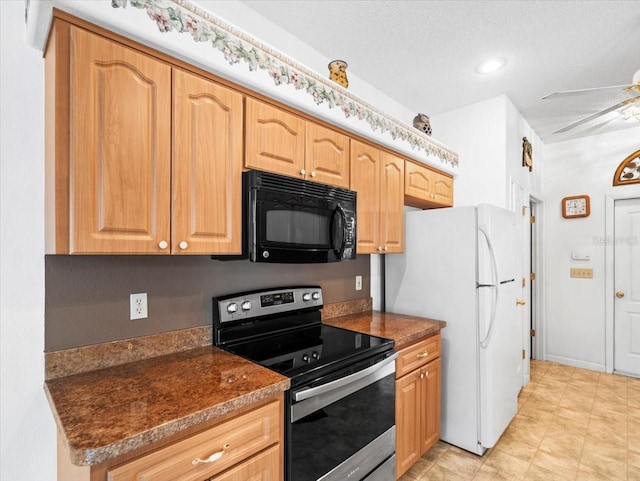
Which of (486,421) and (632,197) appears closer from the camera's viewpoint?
(486,421)

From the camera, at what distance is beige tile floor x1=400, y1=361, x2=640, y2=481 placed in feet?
6.90

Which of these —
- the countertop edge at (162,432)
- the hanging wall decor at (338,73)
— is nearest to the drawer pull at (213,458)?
the countertop edge at (162,432)

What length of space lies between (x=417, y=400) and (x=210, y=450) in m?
1.43

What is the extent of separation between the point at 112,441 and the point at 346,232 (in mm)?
1426

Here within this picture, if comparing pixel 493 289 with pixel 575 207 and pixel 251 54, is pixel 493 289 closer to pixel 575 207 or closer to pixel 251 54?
pixel 251 54

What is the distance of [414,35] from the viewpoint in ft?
7.12

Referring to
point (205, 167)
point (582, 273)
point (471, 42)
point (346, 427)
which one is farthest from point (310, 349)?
point (582, 273)

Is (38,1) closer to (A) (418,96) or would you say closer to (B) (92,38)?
(B) (92,38)

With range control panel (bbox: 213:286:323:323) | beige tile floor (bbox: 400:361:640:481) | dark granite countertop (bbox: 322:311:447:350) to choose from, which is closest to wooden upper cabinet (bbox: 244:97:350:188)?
range control panel (bbox: 213:286:323:323)

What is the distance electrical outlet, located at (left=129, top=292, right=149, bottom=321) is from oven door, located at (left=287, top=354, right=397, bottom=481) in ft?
2.48

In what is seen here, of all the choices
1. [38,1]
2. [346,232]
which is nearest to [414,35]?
[346,232]

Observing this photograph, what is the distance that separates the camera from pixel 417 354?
208cm

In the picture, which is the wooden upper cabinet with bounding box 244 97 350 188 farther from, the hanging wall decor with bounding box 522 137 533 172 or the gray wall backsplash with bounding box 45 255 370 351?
the hanging wall decor with bounding box 522 137 533 172

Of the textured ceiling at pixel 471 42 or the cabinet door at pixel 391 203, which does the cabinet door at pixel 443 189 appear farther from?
the textured ceiling at pixel 471 42
